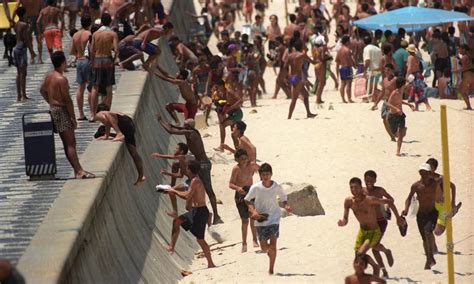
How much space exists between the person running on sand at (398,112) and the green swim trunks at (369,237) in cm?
711

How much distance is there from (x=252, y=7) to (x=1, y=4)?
55.9ft

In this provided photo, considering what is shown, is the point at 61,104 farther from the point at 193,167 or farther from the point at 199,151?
the point at 199,151

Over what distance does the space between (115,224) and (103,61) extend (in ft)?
13.8

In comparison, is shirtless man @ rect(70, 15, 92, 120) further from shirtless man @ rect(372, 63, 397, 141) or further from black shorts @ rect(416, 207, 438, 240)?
shirtless man @ rect(372, 63, 397, 141)

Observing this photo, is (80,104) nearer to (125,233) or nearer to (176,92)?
(125,233)

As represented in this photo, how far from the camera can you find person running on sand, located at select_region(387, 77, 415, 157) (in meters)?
23.2

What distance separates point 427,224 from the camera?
1702 cm

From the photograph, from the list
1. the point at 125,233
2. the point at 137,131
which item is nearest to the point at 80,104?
the point at 137,131

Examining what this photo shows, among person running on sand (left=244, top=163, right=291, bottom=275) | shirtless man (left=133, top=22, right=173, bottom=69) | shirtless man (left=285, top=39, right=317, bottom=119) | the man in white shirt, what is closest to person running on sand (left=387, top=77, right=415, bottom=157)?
shirtless man (left=285, top=39, right=317, bottom=119)

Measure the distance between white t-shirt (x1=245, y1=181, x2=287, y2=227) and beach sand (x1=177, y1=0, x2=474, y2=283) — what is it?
24.0 inches

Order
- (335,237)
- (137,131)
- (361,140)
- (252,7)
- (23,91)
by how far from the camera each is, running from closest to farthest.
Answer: (335,237) → (137,131) → (23,91) → (361,140) → (252,7)

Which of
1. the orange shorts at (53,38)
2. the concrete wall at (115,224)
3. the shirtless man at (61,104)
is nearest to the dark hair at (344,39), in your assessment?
the orange shorts at (53,38)

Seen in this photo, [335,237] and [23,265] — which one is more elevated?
[23,265]

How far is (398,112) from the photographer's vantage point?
2338 centimetres
